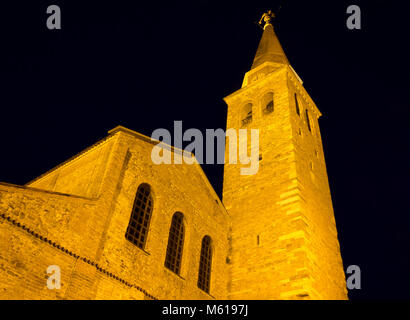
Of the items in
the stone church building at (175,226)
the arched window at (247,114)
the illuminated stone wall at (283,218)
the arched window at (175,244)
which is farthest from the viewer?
the arched window at (247,114)

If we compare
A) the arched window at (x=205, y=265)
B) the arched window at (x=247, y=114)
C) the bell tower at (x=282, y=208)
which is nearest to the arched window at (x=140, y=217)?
the arched window at (x=205, y=265)

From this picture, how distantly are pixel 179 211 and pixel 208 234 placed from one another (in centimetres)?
186

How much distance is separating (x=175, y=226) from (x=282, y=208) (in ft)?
14.8

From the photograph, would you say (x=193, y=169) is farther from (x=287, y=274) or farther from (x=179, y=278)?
(x=287, y=274)

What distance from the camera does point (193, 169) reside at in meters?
14.0

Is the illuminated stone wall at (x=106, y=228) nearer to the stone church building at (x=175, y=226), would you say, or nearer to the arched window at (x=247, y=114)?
the stone church building at (x=175, y=226)

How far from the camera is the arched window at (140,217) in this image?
34.3ft

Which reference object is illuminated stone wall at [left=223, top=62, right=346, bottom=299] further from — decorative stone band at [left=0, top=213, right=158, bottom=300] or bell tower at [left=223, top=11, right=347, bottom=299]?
decorative stone band at [left=0, top=213, right=158, bottom=300]

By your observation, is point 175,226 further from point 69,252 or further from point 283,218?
point 69,252

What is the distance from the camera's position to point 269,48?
25.3 m

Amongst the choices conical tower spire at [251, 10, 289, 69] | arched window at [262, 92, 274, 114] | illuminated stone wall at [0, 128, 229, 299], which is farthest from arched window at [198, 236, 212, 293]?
conical tower spire at [251, 10, 289, 69]

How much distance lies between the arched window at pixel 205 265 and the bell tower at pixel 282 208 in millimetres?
1119

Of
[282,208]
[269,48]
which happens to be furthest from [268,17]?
[282,208]
